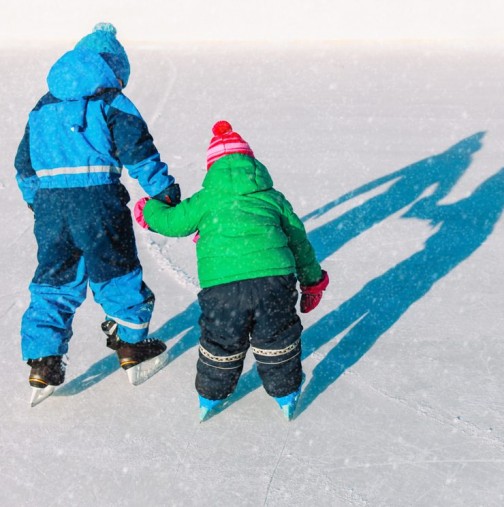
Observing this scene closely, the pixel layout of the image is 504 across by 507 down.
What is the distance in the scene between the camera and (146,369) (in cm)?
375

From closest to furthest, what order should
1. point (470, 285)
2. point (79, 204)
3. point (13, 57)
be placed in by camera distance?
point (79, 204) → point (470, 285) → point (13, 57)

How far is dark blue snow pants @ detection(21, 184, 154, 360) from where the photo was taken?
3297 millimetres

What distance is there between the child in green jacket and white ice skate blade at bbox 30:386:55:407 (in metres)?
0.76

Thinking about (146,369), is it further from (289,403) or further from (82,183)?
(82,183)

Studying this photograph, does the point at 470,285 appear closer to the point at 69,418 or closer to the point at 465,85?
the point at 69,418

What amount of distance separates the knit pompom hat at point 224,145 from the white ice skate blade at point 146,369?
1093mm

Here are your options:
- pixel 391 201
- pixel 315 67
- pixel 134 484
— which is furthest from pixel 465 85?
pixel 134 484

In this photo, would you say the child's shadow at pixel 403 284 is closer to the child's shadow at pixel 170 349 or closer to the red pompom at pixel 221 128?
the child's shadow at pixel 170 349

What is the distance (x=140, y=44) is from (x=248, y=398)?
36.7ft

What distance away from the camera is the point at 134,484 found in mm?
3023

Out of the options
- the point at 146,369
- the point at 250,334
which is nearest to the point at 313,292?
the point at 250,334

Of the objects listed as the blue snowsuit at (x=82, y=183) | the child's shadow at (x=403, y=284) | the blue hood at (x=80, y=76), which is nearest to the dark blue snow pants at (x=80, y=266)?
the blue snowsuit at (x=82, y=183)

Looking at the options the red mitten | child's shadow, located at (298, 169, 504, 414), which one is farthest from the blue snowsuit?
child's shadow, located at (298, 169, 504, 414)

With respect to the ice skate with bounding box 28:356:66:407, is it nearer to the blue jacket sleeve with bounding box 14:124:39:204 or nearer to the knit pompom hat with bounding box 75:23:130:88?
the blue jacket sleeve with bounding box 14:124:39:204
